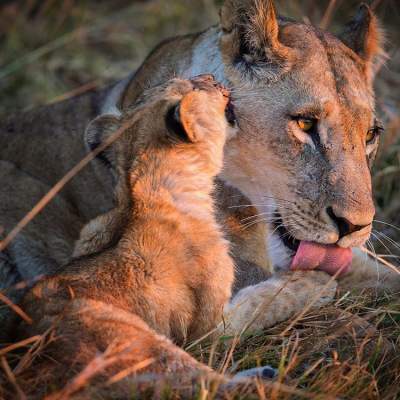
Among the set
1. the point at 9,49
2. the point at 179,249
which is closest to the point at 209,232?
the point at 179,249

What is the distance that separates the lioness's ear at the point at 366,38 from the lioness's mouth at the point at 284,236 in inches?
40.3

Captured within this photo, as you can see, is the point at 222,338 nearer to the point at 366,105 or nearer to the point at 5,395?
the point at 5,395

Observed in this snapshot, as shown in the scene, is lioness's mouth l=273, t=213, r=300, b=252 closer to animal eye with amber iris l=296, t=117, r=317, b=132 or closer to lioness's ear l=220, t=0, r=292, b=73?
animal eye with amber iris l=296, t=117, r=317, b=132

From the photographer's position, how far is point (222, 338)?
3238 millimetres

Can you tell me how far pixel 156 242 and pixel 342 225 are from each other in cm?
89

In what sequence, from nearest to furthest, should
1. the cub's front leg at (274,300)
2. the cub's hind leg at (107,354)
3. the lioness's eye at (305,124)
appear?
the cub's hind leg at (107,354) → the cub's front leg at (274,300) → the lioness's eye at (305,124)

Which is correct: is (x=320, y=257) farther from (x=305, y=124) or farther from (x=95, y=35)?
(x=95, y=35)

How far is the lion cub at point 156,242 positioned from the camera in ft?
9.53

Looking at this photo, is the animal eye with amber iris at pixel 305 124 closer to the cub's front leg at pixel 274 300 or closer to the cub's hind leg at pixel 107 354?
the cub's front leg at pixel 274 300

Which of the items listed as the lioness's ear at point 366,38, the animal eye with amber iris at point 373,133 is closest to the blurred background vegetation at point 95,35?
the lioness's ear at point 366,38

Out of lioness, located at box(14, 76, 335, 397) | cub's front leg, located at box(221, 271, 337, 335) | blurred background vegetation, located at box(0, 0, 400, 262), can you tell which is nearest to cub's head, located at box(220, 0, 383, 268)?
cub's front leg, located at box(221, 271, 337, 335)

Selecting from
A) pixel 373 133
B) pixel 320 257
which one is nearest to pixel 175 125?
pixel 320 257

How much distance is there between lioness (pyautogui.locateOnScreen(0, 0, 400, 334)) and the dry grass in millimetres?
301

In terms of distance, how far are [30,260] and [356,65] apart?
2.08 m
